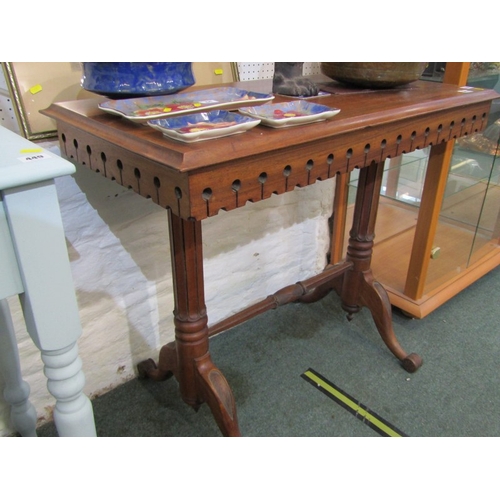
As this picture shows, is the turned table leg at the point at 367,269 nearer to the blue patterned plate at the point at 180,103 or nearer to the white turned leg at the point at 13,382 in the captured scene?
the blue patterned plate at the point at 180,103

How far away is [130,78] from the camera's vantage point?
38.3 inches

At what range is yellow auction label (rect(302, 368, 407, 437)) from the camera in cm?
132

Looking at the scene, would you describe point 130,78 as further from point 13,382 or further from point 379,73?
point 13,382

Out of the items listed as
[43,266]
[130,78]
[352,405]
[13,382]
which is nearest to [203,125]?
[130,78]

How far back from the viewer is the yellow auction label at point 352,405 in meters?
1.32

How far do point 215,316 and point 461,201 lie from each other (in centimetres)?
106

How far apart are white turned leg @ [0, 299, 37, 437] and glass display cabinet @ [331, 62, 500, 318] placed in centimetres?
124

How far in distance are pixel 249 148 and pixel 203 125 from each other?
118 millimetres

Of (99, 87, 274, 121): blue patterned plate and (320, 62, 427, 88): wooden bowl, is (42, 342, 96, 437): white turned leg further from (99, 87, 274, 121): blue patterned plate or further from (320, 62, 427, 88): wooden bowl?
(320, 62, 427, 88): wooden bowl

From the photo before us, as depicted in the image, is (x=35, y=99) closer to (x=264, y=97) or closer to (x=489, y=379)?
(x=264, y=97)

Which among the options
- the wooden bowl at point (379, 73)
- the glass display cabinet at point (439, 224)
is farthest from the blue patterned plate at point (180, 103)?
the glass display cabinet at point (439, 224)

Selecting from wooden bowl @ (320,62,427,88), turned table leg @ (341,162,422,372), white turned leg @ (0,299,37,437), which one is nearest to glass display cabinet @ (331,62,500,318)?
turned table leg @ (341,162,422,372)

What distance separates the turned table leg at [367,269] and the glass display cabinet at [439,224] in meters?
0.21

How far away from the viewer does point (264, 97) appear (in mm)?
1043
